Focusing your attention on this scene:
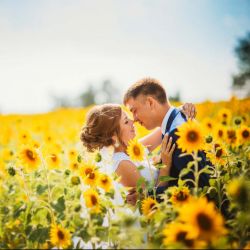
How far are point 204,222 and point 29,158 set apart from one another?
1.70 metres

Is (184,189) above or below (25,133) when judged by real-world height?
below

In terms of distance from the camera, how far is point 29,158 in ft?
9.05

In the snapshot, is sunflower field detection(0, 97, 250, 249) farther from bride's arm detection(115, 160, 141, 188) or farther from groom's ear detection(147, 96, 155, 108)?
groom's ear detection(147, 96, 155, 108)

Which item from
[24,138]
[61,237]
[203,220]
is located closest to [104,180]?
[61,237]

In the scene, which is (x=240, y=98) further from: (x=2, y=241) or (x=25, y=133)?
(x=2, y=241)

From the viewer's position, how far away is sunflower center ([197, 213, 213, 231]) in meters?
1.41

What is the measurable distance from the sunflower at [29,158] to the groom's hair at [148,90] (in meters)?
1.17

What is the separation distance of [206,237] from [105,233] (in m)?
0.76

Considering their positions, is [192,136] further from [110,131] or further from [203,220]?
[110,131]

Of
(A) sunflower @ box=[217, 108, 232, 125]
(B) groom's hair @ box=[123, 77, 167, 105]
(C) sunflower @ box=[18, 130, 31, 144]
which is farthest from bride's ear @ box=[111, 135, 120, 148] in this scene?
(A) sunflower @ box=[217, 108, 232, 125]

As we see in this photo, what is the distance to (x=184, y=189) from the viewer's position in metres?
2.28

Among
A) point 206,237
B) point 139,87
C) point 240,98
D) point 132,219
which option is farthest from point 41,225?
point 240,98

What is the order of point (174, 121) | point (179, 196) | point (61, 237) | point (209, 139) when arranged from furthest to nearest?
point (174, 121), point (209, 139), point (179, 196), point (61, 237)

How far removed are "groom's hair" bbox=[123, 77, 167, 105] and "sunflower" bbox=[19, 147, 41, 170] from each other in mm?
1166
